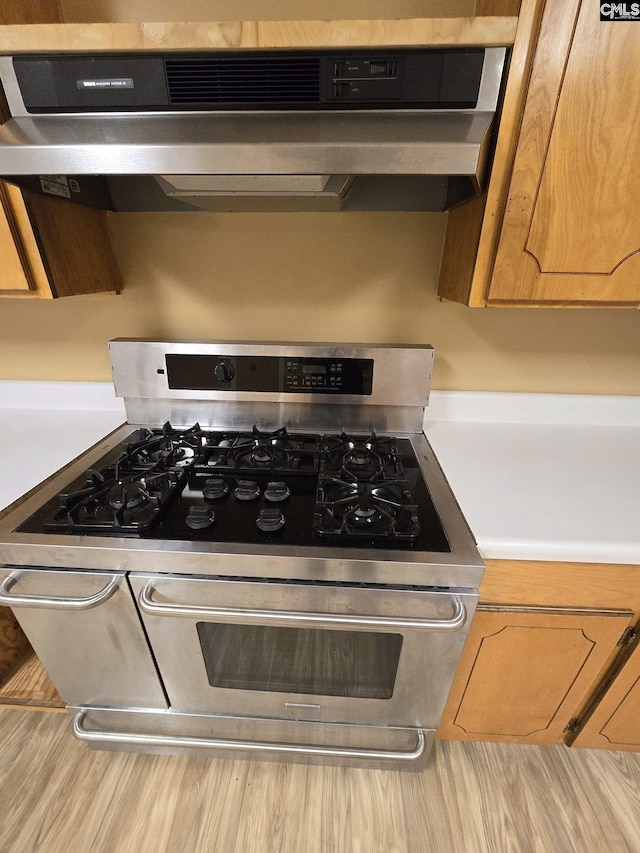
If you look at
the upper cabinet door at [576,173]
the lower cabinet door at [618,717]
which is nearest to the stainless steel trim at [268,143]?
the upper cabinet door at [576,173]

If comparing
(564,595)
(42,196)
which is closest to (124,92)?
(42,196)

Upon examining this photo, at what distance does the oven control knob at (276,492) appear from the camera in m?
0.86

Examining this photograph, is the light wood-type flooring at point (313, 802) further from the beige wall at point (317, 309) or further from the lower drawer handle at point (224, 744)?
the beige wall at point (317, 309)

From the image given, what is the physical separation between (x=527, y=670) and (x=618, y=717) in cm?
37

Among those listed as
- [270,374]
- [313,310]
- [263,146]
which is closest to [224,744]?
[270,374]

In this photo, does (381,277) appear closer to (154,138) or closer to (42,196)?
(154,138)

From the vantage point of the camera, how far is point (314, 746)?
987 mm

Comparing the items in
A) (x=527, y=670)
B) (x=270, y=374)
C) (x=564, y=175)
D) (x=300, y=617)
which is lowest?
(x=527, y=670)

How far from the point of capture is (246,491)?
863 mm

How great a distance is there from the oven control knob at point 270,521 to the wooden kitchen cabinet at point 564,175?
25.9 inches

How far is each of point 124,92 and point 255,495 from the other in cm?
83

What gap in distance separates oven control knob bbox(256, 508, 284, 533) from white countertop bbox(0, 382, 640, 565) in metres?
0.40

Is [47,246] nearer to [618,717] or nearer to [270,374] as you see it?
[270,374]

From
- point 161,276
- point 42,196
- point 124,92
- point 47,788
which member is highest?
point 124,92
